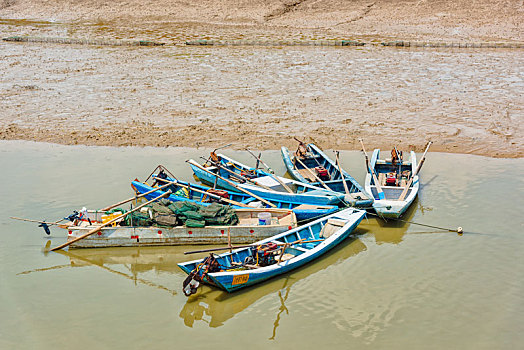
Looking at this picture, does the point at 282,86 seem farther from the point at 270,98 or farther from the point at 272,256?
the point at 272,256

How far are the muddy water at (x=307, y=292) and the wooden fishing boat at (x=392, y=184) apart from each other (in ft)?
1.77

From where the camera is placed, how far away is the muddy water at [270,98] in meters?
18.7

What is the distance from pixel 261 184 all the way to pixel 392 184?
12.2 ft

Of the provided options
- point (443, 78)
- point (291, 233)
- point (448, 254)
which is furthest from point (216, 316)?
point (443, 78)

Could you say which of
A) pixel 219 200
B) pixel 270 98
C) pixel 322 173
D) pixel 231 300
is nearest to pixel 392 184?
pixel 322 173

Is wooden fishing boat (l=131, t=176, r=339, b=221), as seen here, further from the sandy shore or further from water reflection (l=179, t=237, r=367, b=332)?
the sandy shore

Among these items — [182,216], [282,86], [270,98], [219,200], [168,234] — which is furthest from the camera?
[282,86]

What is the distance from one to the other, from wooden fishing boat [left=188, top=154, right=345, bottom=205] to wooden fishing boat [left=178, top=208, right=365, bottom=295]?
80cm

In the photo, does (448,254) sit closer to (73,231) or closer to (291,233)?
(291,233)

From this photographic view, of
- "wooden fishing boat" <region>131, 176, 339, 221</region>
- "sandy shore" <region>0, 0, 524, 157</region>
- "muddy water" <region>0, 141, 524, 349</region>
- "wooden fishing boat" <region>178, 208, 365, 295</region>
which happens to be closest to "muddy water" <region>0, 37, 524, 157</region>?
"sandy shore" <region>0, 0, 524, 157</region>

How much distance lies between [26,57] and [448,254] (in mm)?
27936

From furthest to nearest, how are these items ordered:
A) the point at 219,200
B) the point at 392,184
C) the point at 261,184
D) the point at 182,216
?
the point at 392,184 → the point at 261,184 → the point at 219,200 → the point at 182,216

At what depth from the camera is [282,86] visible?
937 inches

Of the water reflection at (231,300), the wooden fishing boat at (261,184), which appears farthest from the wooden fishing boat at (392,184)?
the water reflection at (231,300)
